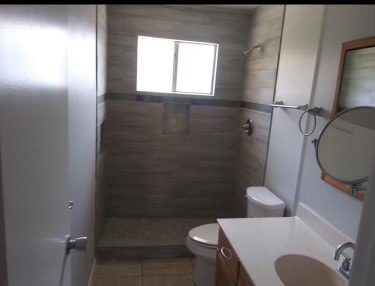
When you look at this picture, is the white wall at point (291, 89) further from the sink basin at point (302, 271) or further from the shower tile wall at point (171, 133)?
the shower tile wall at point (171, 133)

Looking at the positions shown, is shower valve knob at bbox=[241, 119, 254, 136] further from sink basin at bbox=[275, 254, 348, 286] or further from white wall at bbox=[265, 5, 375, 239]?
sink basin at bbox=[275, 254, 348, 286]

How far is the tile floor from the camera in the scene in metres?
2.39

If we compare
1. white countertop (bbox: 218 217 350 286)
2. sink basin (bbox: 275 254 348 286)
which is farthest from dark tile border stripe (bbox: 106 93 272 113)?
sink basin (bbox: 275 254 348 286)

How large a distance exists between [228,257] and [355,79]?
1127 mm

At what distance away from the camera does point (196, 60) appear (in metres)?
3.08

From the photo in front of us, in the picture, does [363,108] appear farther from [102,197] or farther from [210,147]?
[102,197]

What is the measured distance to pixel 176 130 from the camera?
10.0 ft

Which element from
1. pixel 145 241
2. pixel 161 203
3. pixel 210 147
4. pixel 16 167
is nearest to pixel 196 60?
pixel 210 147

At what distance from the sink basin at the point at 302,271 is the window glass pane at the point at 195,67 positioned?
207 centimetres

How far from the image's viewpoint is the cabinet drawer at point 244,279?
1248mm

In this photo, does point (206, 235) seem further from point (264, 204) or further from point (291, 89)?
point (291, 89)

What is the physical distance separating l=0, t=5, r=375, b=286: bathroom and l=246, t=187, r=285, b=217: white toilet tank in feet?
0.20

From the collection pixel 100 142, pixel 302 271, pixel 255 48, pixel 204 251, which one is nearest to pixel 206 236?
pixel 204 251

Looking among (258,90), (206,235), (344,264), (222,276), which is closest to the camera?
(344,264)
